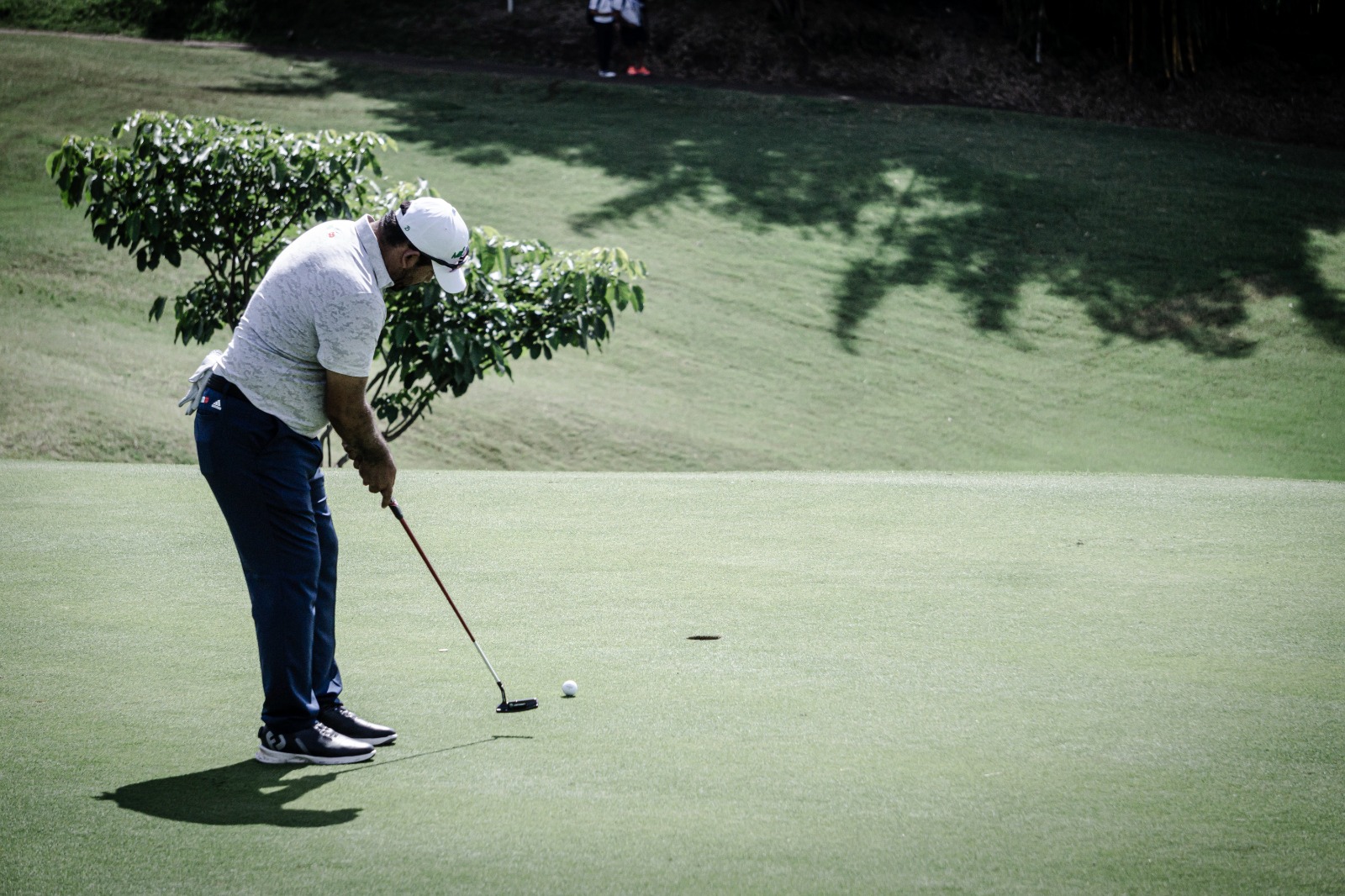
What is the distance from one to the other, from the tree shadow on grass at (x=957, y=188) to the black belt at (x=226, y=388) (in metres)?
14.1

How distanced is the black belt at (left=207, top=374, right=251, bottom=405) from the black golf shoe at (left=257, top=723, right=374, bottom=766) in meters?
1.07

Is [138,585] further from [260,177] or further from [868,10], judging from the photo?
[868,10]

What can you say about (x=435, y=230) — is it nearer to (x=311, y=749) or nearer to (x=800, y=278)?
(x=311, y=749)

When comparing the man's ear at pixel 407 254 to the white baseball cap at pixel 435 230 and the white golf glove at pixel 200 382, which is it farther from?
the white golf glove at pixel 200 382

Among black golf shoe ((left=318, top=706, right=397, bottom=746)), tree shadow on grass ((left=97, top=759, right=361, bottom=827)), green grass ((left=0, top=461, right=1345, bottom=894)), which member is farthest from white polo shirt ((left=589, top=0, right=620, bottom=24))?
tree shadow on grass ((left=97, top=759, right=361, bottom=827))

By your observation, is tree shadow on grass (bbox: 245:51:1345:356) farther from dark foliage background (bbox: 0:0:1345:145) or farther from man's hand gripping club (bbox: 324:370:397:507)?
man's hand gripping club (bbox: 324:370:397:507)

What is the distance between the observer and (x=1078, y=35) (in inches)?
1150

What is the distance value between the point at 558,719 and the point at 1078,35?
2873 cm

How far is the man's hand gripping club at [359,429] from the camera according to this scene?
4.02 meters

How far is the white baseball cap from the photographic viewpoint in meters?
4.12

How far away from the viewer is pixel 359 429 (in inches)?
162

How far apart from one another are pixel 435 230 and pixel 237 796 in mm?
1844

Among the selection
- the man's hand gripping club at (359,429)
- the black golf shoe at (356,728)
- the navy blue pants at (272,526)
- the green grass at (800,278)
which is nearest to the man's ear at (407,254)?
the man's hand gripping club at (359,429)

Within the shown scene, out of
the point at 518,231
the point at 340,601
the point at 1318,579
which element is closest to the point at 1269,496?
the point at 1318,579
